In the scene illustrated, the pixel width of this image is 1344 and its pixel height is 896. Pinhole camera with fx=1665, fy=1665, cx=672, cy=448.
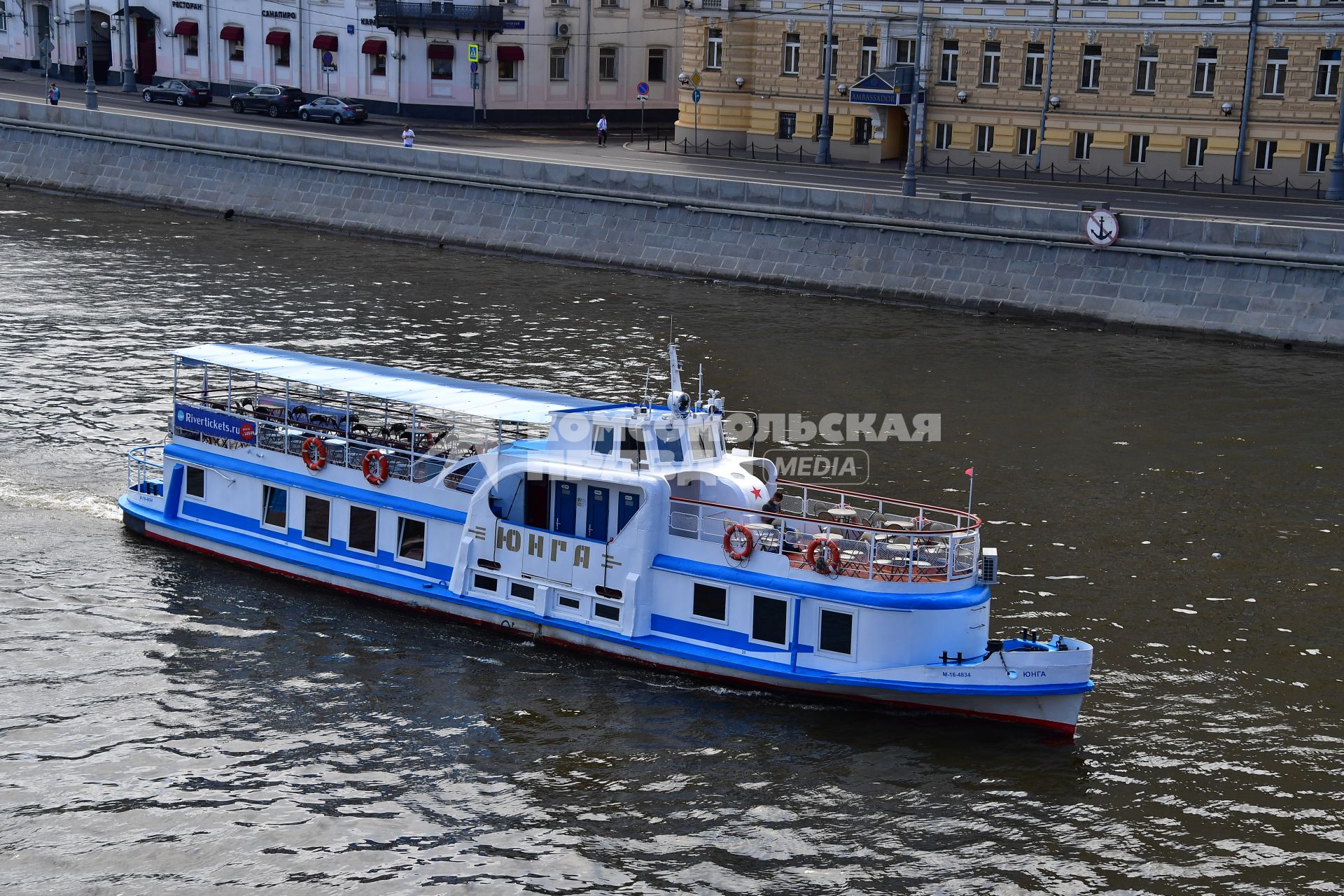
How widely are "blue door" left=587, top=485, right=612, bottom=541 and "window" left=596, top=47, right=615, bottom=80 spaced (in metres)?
64.3

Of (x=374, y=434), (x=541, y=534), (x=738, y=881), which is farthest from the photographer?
(x=374, y=434)

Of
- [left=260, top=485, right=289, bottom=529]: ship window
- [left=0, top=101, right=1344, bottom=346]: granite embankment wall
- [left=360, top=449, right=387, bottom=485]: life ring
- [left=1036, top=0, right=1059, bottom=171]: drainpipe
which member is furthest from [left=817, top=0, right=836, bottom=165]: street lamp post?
[left=360, top=449, right=387, bottom=485]: life ring

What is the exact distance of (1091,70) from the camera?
216ft

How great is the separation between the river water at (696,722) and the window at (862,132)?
34.6 m

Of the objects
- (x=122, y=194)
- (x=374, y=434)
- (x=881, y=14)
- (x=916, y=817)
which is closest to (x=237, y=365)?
(x=374, y=434)

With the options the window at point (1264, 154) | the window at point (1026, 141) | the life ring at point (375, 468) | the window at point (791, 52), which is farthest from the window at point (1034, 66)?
the life ring at point (375, 468)

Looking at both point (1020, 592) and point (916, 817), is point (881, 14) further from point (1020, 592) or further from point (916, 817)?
point (916, 817)

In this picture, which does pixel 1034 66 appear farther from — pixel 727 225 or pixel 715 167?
pixel 727 225

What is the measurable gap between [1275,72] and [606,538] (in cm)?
4759

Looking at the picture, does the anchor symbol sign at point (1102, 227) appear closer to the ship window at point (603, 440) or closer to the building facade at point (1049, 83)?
the building facade at point (1049, 83)

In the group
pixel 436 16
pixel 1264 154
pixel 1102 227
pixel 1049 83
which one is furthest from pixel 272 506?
pixel 436 16

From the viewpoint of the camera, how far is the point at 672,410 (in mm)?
24688

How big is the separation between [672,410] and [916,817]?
298 inches

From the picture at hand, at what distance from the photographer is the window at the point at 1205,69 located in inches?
2498
